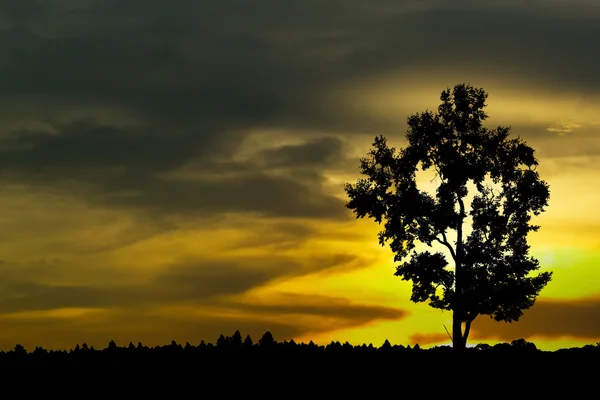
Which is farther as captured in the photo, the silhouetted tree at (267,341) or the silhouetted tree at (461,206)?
the silhouetted tree at (461,206)

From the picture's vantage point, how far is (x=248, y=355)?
72.3 ft

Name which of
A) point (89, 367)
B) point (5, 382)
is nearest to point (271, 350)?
point (89, 367)

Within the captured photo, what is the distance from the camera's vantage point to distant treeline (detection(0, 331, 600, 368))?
2192 centimetres

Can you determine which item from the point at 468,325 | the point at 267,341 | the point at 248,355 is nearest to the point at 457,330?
the point at 468,325

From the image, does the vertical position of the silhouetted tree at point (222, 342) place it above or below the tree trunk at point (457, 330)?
below

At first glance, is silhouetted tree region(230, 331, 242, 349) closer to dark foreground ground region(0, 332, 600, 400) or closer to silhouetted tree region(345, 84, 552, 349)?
dark foreground ground region(0, 332, 600, 400)

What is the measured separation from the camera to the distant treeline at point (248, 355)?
71.9 ft

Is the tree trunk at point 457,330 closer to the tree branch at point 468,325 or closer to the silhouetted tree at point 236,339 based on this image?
the tree branch at point 468,325

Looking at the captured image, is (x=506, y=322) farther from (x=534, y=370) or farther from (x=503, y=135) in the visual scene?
(x=534, y=370)

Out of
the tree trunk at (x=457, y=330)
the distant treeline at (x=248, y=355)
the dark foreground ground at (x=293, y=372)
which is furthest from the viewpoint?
the tree trunk at (x=457, y=330)

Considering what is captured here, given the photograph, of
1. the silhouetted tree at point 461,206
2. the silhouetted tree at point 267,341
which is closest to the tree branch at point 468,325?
the silhouetted tree at point 461,206

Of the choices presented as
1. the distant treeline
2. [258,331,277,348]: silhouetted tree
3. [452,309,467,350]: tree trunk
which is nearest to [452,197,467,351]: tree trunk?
[452,309,467,350]: tree trunk

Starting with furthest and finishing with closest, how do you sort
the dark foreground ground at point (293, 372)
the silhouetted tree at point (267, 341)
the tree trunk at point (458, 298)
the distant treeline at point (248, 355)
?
the tree trunk at point (458, 298) < the silhouetted tree at point (267, 341) < the distant treeline at point (248, 355) < the dark foreground ground at point (293, 372)

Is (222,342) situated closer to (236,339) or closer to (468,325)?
(236,339)
